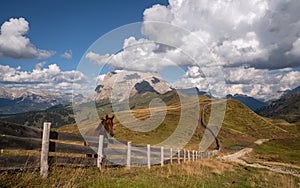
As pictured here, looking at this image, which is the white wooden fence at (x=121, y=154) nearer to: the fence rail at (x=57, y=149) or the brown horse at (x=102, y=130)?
the fence rail at (x=57, y=149)

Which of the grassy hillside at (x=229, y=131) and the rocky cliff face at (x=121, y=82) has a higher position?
the rocky cliff face at (x=121, y=82)

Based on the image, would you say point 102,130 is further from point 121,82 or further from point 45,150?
point 45,150

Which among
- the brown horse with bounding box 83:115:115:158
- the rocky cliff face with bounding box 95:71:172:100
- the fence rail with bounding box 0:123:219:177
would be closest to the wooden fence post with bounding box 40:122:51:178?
the fence rail with bounding box 0:123:219:177

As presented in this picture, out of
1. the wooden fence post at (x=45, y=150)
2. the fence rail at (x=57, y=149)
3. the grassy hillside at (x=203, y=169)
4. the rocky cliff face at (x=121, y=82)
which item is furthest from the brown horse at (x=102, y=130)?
the wooden fence post at (x=45, y=150)

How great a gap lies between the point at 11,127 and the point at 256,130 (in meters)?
147

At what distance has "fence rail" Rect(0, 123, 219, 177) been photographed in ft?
26.8

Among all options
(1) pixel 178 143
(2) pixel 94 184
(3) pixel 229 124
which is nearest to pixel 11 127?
(2) pixel 94 184

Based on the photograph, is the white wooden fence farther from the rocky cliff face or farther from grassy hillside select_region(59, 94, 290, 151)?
grassy hillside select_region(59, 94, 290, 151)

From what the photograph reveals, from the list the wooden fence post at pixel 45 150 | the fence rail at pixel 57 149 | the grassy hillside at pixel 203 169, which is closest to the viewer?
the fence rail at pixel 57 149

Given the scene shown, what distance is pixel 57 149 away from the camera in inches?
412

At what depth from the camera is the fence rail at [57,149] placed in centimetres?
816

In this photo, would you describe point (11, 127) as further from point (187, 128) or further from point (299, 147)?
point (299, 147)

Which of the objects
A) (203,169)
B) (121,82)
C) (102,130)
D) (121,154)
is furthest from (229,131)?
(121,154)

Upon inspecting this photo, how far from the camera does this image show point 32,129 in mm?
9258
